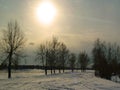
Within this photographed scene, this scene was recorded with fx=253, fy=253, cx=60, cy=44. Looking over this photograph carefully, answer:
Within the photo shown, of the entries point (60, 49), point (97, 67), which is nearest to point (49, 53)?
point (60, 49)

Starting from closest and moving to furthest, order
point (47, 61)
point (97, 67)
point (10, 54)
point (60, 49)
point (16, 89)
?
point (16, 89)
point (10, 54)
point (97, 67)
point (47, 61)
point (60, 49)

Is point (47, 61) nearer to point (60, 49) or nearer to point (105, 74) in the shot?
point (60, 49)

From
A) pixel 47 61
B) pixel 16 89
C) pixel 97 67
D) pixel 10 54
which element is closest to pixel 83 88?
pixel 16 89

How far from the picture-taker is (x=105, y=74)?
58.3 metres

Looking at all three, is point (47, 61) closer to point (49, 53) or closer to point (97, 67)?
point (49, 53)

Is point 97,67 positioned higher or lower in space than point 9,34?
lower

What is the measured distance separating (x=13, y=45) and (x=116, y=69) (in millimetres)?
35553

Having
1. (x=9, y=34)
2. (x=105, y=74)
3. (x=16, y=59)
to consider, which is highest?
(x=9, y=34)

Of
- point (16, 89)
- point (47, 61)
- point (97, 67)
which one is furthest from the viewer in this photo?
point (47, 61)

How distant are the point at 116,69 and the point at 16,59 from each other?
112ft

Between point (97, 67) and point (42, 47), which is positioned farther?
point (42, 47)

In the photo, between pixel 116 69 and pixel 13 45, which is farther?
pixel 116 69

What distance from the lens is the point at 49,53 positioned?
66.9 meters

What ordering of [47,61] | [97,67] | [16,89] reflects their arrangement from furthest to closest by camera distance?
[47,61], [97,67], [16,89]
